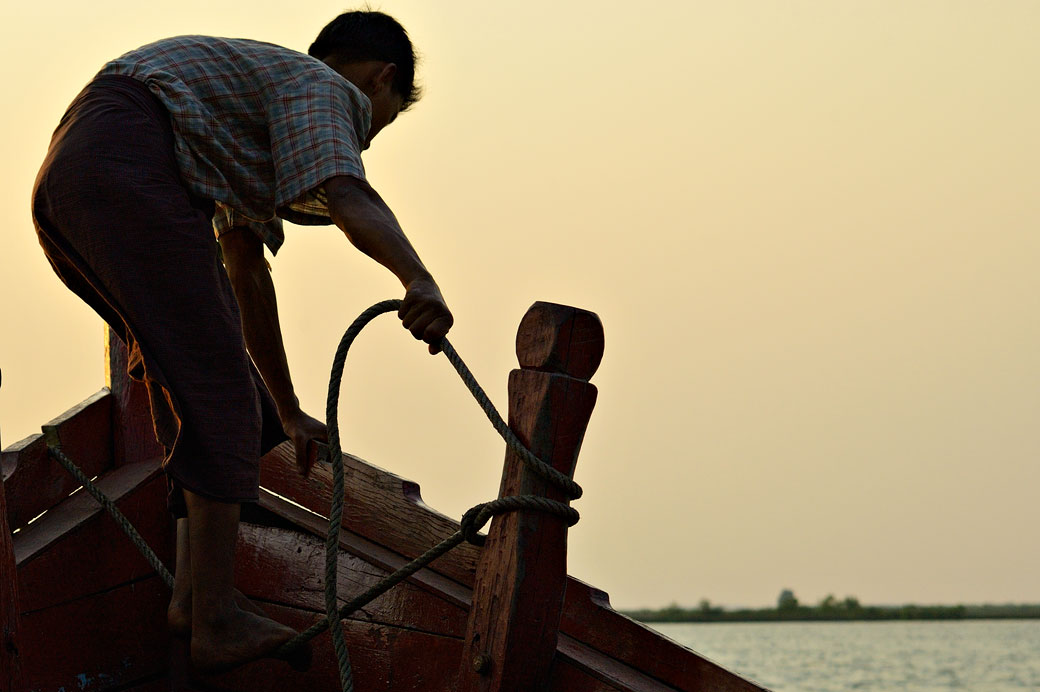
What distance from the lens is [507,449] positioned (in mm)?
1955

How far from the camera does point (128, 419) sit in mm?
3020

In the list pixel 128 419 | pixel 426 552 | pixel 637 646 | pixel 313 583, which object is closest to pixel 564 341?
pixel 426 552

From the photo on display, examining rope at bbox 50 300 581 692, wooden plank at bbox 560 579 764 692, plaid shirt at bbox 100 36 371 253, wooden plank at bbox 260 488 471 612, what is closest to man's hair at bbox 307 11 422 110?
plaid shirt at bbox 100 36 371 253

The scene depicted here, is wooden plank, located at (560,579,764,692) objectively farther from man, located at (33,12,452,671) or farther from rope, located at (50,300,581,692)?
man, located at (33,12,452,671)

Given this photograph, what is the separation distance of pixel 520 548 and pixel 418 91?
134 cm

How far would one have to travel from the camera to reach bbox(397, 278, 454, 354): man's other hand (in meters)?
1.91

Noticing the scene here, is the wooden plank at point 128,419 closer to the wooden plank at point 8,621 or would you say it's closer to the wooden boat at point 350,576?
the wooden boat at point 350,576

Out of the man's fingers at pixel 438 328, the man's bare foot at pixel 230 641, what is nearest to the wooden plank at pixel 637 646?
the man's bare foot at pixel 230 641

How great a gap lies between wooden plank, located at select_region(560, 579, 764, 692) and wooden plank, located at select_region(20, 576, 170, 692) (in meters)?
1.05

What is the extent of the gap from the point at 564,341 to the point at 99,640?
1.49 m

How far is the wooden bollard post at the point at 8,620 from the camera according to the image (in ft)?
5.80

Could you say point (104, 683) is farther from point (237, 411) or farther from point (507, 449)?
point (507, 449)

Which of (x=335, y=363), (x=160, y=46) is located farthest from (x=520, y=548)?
(x=160, y=46)

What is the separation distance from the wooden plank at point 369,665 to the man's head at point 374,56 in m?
1.10
